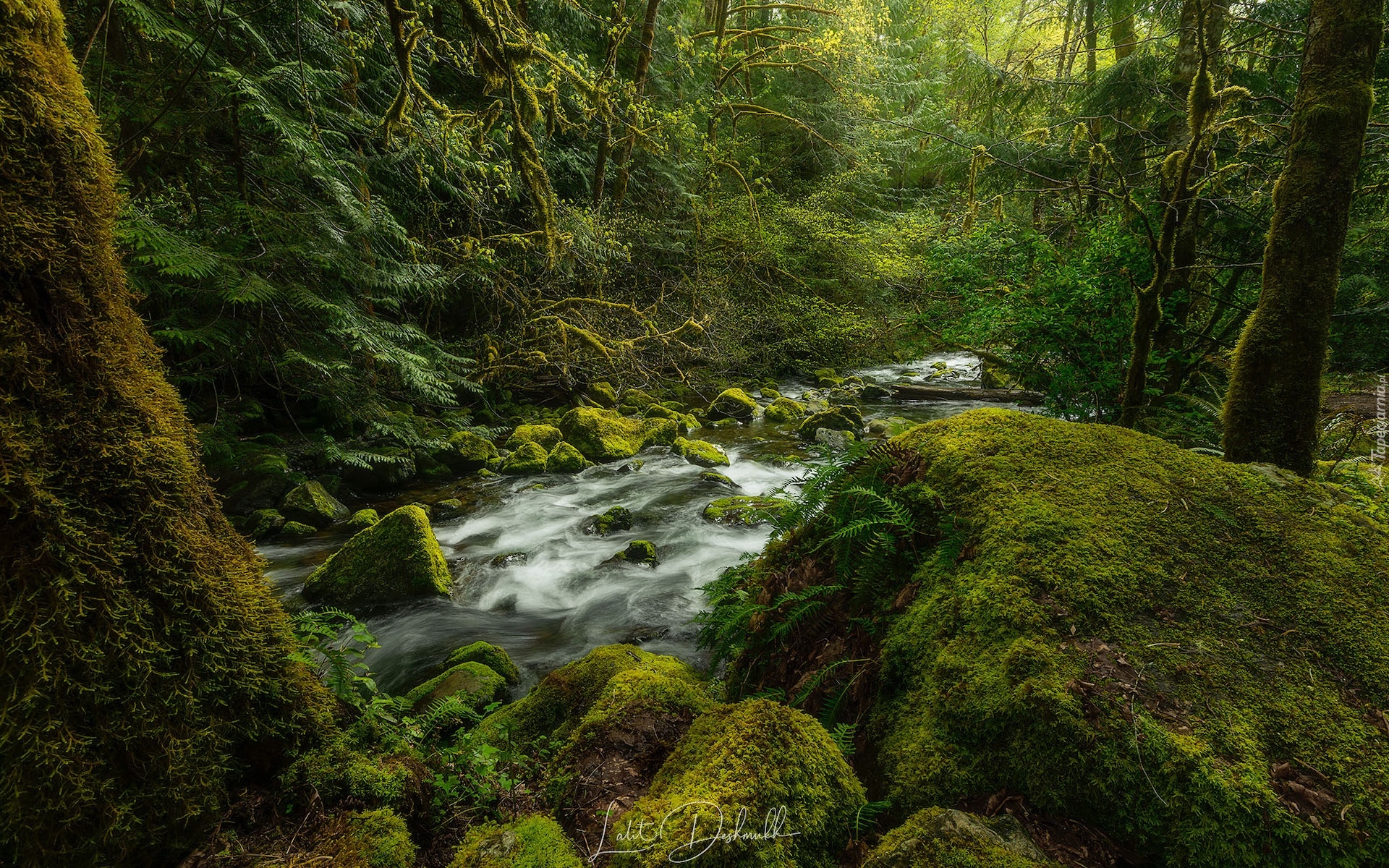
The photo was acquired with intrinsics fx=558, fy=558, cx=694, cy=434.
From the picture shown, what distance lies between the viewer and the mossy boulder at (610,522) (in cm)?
771

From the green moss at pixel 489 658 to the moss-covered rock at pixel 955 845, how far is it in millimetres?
3503

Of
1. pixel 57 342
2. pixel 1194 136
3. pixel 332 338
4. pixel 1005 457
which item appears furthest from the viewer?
pixel 332 338

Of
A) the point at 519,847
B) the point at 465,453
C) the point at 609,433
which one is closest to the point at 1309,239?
the point at 519,847

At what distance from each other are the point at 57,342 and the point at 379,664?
4.23m

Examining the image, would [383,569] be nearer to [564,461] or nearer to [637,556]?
[637,556]

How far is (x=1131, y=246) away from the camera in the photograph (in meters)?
5.36

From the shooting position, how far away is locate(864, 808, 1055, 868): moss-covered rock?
1.52 meters

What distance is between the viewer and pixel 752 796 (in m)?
1.66

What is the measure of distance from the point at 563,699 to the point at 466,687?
1252 mm

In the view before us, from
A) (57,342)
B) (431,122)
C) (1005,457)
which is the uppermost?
(431,122)

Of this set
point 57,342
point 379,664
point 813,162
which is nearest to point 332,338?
point 379,664

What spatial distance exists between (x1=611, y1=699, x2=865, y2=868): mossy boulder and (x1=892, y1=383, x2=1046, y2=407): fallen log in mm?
11428

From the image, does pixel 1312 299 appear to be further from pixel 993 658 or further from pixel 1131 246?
pixel 993 658

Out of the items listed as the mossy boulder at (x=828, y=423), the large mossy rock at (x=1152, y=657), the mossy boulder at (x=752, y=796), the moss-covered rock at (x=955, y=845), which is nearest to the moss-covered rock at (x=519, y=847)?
the mossy boulder at (x=752, y=796)
